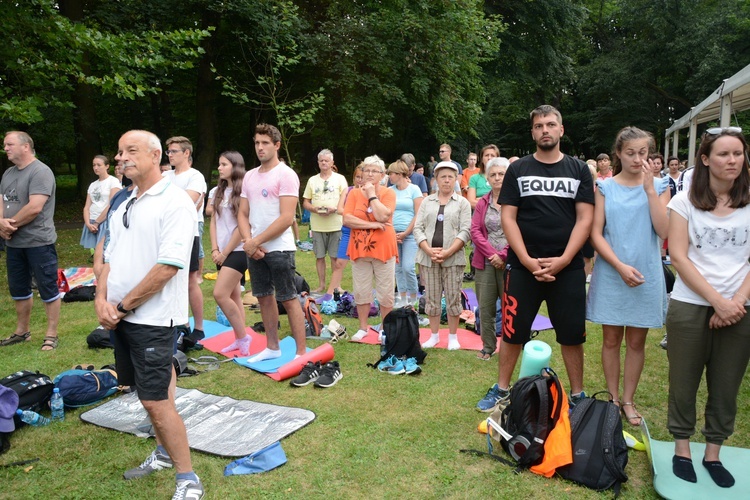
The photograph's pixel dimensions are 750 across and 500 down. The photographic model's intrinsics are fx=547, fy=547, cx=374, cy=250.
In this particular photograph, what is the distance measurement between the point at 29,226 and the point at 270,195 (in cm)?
278

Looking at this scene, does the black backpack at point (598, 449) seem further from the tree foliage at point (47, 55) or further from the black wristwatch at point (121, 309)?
the tree foliage at point (47, 55)

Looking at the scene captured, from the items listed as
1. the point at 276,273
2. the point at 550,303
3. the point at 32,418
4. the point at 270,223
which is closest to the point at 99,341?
the point at 32,418

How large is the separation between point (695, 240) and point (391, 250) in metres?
3.09

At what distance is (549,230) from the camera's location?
3752 millimetres

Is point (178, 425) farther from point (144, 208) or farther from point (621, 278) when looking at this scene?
point (621, 278)

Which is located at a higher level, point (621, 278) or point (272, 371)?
point (621, 278)

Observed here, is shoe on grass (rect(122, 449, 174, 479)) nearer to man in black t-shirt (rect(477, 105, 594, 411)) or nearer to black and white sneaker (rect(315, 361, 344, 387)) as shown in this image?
black and white sneaker (rect(315, 361, 344, 387))

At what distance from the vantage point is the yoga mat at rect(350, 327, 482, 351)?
5754 mm

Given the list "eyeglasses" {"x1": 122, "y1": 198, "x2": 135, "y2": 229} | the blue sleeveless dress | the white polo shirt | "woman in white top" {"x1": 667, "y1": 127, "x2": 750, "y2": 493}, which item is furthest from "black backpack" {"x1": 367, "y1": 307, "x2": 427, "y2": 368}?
"eyeglasses" {"x1": 122, "y1": 198, "x2": 135, "y2": 229}

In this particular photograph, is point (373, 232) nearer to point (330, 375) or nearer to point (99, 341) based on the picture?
point (330, 375)

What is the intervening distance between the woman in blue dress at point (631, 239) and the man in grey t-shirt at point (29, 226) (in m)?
5.23

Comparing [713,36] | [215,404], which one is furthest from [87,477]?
[713,36]

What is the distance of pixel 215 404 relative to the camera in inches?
172

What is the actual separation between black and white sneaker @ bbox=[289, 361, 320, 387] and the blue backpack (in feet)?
4.93
